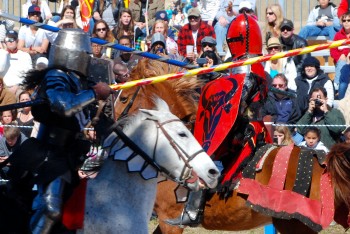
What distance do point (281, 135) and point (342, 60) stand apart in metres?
2.20

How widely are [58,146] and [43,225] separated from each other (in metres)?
0.50

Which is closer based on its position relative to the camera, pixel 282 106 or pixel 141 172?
pixel 141 172

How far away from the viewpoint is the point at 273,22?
12.6 metres

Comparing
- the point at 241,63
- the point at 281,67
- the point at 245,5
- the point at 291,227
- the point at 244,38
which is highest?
the point at 245,5

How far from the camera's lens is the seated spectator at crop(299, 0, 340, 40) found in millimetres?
13297

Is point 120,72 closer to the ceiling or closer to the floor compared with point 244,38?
closer to the floor

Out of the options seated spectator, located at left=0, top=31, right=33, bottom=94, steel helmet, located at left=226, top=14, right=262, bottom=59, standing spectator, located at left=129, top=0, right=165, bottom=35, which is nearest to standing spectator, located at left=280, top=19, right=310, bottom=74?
standing spectator, located at left=129, top=0, right=165, bottom=35

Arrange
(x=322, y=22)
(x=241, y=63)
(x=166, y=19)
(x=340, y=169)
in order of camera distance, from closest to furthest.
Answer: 1. (x=340, y=169)
2. (x=241, y=63)
3. (x=322, y=22)
4. (x=166, y=19)

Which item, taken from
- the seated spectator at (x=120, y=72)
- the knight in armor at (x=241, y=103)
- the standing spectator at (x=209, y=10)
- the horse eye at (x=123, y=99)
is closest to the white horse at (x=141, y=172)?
the knight in armor at (x=241, y=103)

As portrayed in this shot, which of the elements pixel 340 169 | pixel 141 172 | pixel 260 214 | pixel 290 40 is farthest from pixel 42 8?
pixel 141 172

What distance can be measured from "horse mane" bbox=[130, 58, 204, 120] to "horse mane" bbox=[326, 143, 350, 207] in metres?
1.63

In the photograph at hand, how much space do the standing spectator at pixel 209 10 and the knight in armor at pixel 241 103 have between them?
582 centimetres

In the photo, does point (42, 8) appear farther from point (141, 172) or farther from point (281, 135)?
point (141, 172)

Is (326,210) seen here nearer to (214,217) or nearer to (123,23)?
(214,217)
